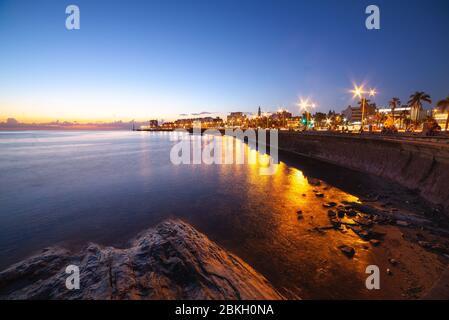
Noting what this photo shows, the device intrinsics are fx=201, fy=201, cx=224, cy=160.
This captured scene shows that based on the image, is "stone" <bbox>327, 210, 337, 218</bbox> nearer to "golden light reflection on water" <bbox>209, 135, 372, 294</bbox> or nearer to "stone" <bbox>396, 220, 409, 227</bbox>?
"golden light reflection on water" <bbox>209, 135, 372, 294</bbox>

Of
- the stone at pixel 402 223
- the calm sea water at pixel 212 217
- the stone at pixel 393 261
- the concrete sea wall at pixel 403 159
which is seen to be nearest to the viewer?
the stone at pixel 393 261

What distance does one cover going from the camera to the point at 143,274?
7098 millimetres

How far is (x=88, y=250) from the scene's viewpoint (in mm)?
9203

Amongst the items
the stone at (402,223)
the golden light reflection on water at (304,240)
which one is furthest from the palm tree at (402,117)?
the stone at (402,223)

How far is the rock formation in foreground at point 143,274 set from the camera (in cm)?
626

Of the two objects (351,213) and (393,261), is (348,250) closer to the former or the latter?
(393,261)

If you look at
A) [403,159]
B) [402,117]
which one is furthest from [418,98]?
[403,159]

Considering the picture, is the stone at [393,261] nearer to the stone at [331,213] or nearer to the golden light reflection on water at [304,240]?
the golden light reflection on water at [304,240]

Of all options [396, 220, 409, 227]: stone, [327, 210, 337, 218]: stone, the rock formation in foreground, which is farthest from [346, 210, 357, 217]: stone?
the rock formation in foreground

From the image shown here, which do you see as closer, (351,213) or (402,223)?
(402,223)

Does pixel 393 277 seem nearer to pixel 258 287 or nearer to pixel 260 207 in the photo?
pixel 258 287

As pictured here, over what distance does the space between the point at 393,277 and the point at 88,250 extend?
1241 centimetres
